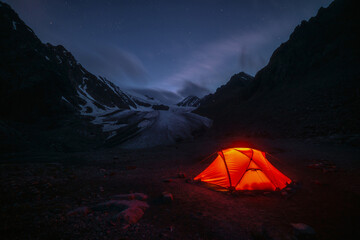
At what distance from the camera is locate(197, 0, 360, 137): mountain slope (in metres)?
17.2

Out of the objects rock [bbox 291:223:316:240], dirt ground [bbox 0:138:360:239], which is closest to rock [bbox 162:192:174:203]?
dirt ground [bbox 0:138:360:239]

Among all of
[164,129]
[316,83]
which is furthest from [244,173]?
[316,83]

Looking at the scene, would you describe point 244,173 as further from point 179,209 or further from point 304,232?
point 179,209

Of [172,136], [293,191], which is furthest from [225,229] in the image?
[172,136]

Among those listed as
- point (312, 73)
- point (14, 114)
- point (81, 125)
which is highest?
point (312, 73)

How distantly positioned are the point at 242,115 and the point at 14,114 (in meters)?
50.0

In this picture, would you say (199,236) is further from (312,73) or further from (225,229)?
(312,73)

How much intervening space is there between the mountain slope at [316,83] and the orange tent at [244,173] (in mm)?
14008

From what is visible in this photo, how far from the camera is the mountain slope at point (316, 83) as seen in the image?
17.2 metres

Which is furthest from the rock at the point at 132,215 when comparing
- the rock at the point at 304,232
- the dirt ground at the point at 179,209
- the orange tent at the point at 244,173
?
the rock at the point at 304,232

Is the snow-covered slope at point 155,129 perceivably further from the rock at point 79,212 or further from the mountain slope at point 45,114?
the rock at point 79,212

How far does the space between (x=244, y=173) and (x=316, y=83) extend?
96.8 ft

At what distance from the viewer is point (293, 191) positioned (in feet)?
19.9

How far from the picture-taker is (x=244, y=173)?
6559mm
